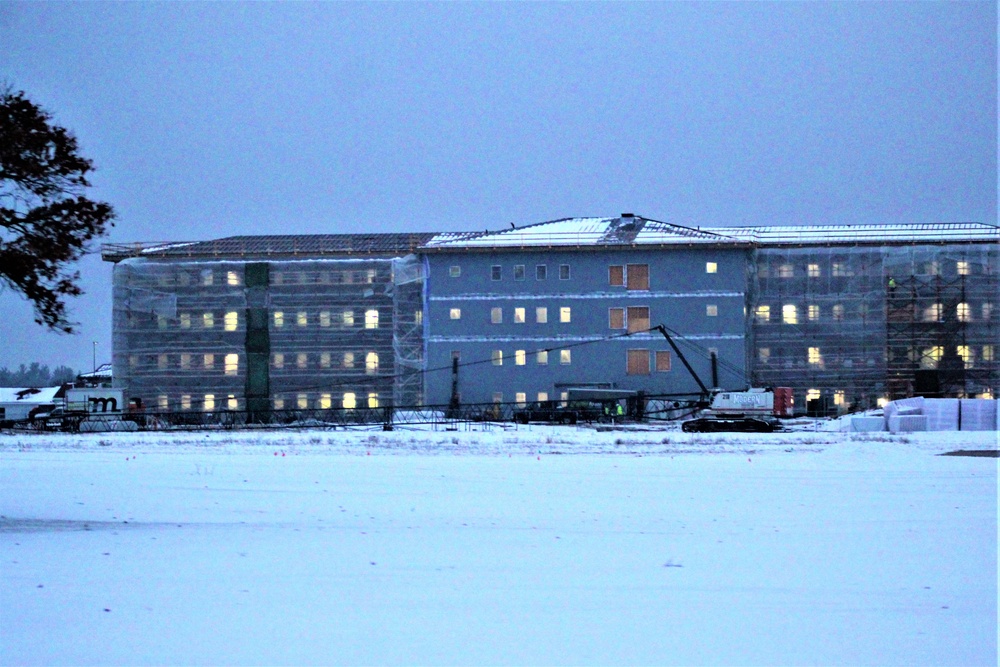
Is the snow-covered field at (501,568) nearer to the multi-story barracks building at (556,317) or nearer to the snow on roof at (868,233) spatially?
the multi-story barracks building at (556,317)

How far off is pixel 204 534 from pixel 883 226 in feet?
202

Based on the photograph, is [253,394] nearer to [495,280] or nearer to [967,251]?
[495,280]

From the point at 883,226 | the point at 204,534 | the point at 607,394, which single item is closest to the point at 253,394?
the point at 607,394

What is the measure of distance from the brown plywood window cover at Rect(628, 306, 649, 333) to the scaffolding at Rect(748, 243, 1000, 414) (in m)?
6.66

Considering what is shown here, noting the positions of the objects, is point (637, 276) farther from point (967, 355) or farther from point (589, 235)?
point (967, 355)

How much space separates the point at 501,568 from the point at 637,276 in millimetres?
54118

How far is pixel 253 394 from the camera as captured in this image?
63.2 meters

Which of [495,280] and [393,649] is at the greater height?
[495,280]

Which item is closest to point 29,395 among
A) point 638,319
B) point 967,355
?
point 638,319

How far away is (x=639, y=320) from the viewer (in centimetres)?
6219

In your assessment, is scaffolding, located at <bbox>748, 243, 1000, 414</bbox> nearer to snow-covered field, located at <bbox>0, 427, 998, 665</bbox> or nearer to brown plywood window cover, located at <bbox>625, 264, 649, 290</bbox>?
brown plywood window cover, located at <bbox>625, 264, 649, 290</bbox>

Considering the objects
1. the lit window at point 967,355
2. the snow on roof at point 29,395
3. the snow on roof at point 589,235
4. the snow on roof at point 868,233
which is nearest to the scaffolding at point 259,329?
the snow on roof at point 589,235

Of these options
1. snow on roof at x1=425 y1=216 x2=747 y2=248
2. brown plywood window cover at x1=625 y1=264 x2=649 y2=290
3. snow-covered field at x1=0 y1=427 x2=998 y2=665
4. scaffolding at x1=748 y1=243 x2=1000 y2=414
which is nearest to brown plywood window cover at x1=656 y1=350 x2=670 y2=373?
brown plywood window cover at x1=625 y1=264 x2=649 y2=290

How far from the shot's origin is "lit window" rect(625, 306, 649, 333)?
62.1m
